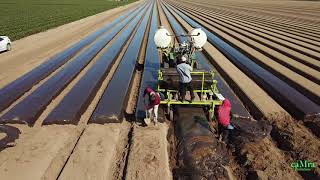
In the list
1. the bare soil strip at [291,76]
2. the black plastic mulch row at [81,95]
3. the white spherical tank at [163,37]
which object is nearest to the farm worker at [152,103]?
the black plastic mulch row at [81,95]

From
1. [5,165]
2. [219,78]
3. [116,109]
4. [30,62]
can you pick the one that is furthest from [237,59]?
[5,165]

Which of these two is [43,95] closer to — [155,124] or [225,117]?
[155,124]

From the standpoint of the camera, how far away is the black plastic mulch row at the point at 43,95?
10.3 m

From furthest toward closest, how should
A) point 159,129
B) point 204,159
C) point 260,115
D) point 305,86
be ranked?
1. point 305,86
2. point 260,115
3. point 159,129
4. point 204,159

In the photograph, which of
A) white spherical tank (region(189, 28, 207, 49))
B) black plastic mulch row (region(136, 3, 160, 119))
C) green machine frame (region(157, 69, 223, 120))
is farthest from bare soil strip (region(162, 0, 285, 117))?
black plastic mulch row (region(136, 3, 160, 119))

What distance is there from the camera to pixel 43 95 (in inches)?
486

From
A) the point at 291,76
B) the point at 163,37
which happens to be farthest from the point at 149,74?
the point at 291,76

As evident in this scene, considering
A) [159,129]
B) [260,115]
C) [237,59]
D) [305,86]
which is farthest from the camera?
[237,59]

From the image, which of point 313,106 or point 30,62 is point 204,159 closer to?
point 313,106

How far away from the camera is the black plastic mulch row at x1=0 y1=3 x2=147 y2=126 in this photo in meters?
10.3

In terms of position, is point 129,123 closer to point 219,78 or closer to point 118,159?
point 118,159

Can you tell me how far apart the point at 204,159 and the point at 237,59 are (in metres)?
11.8

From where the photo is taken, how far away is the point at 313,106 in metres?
11.0

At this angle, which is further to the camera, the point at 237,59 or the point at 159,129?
the point at 237,59
